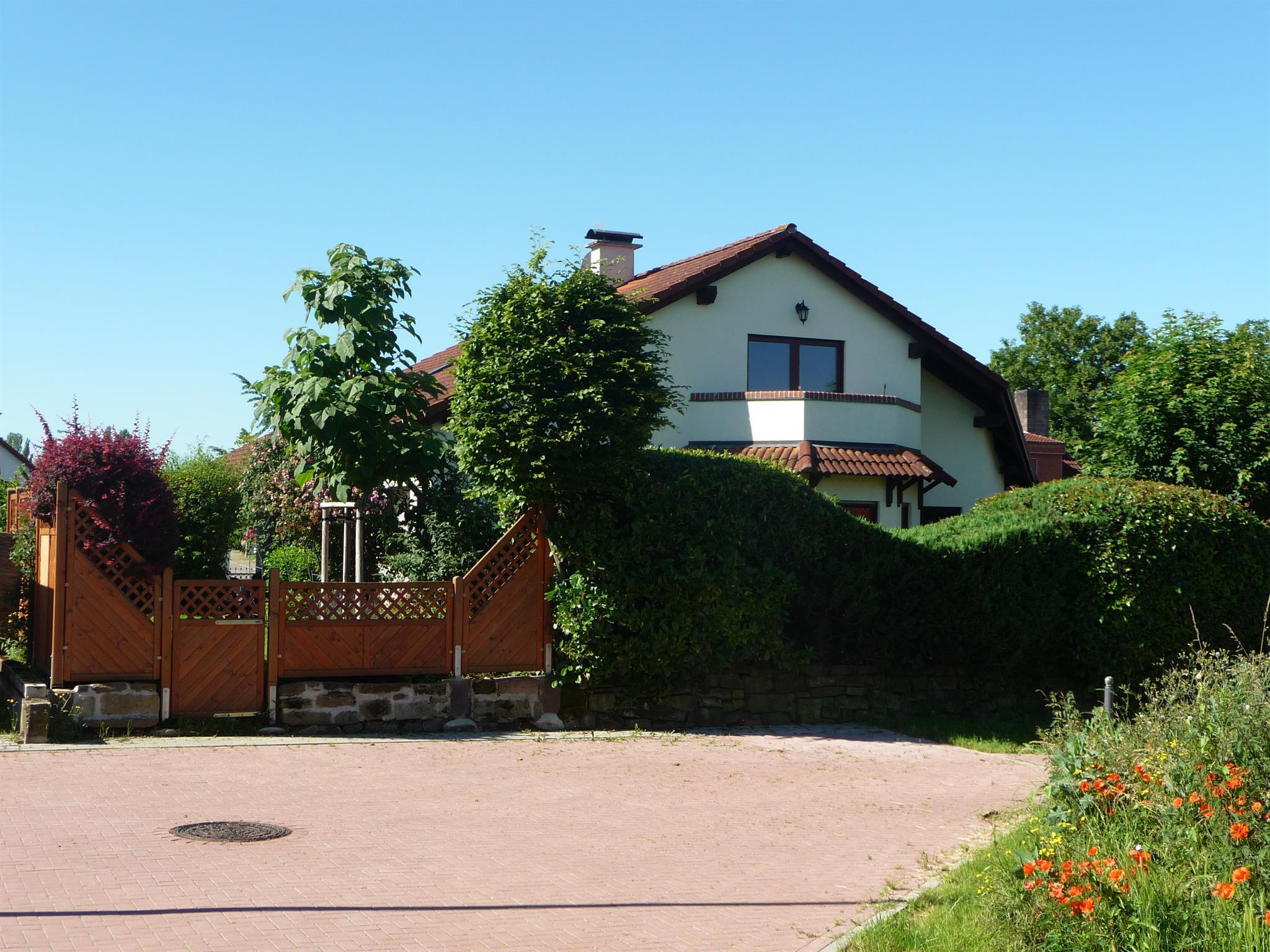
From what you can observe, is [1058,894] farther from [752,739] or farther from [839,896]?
[752,739]

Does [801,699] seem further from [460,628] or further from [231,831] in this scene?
[231,831]

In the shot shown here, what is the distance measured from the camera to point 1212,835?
241 inches

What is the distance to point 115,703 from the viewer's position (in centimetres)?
1208

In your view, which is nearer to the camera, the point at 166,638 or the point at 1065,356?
the point at 166,638

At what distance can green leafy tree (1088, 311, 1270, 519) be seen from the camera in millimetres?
17984

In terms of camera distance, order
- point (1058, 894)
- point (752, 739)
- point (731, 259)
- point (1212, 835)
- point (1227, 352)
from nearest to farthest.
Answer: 1. point (1058, 894)
2. point (1212, 835)
3. point (752, 739)
4. point (1227, 352)
5. point (731, 259)

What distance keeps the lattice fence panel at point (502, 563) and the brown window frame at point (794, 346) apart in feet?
28.6

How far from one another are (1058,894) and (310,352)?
10515mm

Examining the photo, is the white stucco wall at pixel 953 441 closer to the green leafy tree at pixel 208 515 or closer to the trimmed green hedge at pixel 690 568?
the trimmed green hedge at pixel 690 568

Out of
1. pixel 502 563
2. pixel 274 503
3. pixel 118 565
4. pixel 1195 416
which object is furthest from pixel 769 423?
pixel 118 565

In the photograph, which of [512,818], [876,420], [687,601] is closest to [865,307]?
[876,420]

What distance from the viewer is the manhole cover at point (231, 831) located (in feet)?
26.9

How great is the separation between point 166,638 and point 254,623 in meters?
0.86

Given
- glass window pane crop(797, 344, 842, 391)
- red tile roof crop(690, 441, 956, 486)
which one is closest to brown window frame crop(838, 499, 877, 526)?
red tile roof crop(690, 441, 956, 486)
